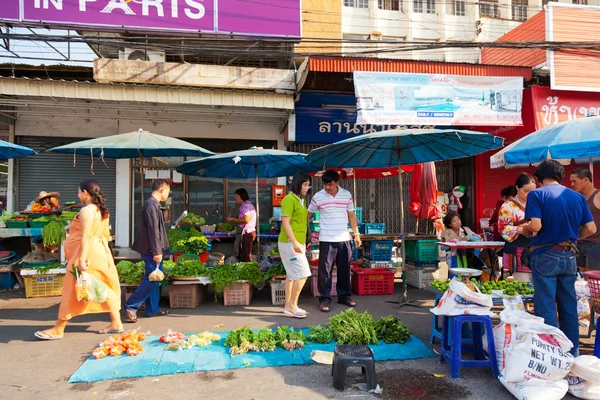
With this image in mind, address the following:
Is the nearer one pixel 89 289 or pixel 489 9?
pixel 89 289

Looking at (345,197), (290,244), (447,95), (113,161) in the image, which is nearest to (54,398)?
(290,244)

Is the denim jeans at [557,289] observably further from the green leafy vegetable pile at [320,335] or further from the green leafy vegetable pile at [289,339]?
the green leafy vegetable pile at [289,339]

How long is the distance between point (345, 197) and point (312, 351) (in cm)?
247

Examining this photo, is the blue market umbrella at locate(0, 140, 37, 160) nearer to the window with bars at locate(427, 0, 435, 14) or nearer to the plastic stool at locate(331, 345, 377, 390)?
the plastic stool at locate(331, 345, 377, 390)

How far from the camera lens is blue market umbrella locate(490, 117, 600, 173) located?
15.7ft

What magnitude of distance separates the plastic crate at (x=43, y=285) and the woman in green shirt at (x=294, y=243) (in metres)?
4.24

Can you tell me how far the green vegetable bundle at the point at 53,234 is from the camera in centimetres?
685

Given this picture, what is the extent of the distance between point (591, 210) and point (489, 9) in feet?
64.9

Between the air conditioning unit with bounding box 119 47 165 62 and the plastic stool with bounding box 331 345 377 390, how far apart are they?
9.79m

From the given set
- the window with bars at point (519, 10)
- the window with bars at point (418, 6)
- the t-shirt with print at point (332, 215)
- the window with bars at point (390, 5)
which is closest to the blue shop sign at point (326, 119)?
the t-shirt with print at point (332, 215)

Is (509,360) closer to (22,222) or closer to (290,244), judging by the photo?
(290,244)

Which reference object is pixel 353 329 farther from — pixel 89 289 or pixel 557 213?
pixel 89 289

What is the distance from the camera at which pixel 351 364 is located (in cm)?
335

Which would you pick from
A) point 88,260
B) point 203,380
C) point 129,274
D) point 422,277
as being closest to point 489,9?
point 422,277
